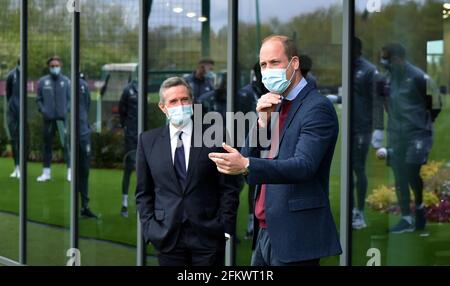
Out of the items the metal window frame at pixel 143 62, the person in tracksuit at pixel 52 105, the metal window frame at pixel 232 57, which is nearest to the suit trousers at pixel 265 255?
the metal window frame at pixel 232 57

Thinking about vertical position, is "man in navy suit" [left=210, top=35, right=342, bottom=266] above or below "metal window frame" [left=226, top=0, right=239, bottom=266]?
below

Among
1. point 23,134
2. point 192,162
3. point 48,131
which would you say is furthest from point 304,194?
point 23,134

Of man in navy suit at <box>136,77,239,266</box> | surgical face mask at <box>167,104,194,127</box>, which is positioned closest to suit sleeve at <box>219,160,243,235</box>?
man in navy suit at <box>136,77,239,266</box>

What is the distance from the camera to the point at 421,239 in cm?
570

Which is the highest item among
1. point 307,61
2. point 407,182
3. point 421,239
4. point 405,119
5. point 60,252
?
point 307,61

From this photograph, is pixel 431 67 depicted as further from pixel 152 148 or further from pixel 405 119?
pixel 152 148

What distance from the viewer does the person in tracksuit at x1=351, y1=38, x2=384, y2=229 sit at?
581 centimetres

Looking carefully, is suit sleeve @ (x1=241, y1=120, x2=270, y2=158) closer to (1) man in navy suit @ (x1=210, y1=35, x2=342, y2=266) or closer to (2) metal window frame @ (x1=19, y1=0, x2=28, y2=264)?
(1) man in navy suit @ (x1=210, y1=35, x2=342, y2=266)

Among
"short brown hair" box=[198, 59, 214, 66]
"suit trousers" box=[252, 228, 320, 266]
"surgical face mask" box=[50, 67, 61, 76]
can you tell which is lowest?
"suit trousers" box=[252, 228, 320, 266]

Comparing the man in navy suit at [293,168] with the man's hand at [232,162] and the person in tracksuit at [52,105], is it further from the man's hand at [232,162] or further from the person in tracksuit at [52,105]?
the person in tracksuit at [52,105]

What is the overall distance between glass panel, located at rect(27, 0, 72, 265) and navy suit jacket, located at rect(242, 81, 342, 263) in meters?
4.13

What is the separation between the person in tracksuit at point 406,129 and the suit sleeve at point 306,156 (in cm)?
173

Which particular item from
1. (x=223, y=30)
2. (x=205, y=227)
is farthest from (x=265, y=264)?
(x=223, y=30)

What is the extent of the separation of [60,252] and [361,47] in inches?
144
